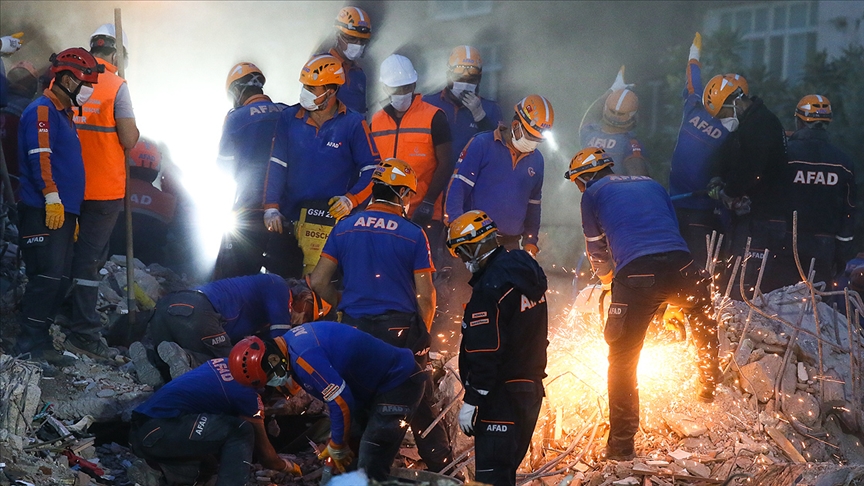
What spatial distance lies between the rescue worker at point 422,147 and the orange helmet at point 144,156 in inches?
109

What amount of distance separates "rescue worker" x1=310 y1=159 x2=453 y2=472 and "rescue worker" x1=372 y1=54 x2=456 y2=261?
1.69 m

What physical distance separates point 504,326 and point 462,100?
3881mm

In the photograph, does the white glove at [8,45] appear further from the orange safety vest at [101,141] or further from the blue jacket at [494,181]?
the blue jacket at [494,181]

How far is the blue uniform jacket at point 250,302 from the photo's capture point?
769 cm

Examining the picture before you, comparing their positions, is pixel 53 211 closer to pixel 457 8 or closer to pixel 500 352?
pixel 500 352

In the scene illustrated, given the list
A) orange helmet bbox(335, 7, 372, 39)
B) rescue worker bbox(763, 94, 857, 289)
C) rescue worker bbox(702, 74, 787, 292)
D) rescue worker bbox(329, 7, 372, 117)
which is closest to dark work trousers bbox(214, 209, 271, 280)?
rescue worker bbox(329, 7, 372, 117)

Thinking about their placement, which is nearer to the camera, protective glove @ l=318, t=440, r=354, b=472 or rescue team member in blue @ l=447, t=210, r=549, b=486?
rescue team member in blue @ l=447, t=210, r=549, b=486

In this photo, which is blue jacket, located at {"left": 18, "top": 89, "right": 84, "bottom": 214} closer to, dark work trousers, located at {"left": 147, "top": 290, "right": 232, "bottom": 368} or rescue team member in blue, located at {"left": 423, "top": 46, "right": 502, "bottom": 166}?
dark work trousers, located at {"left": 147, "top": 290, "right": 232, "bottom": 368}

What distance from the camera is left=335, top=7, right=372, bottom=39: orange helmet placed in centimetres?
916

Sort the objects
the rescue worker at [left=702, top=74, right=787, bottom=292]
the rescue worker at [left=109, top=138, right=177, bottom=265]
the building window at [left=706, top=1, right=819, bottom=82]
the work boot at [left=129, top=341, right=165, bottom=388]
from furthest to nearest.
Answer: the building window at [left=706, top=1, right=819, bottom=82] → the rescue worker at [left=109, top=138, right=177, bottom=265] → the rescue worker at [left=702, top=74, right=787, bottom=292] → the work boot at [left=129, top=341, right=165, bottom=388]

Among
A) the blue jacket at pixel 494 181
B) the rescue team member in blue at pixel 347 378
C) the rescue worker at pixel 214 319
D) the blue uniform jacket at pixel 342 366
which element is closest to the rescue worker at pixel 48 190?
the rescue worker at pixel 214 319

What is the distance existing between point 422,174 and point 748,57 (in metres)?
7.01

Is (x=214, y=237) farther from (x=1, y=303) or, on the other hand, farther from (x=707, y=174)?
(x=707, y=174)

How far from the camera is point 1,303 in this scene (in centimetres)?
886
